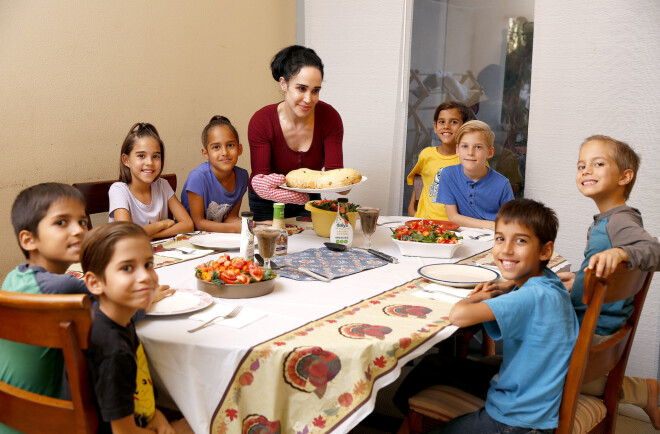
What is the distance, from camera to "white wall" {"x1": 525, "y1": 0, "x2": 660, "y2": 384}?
2.86m

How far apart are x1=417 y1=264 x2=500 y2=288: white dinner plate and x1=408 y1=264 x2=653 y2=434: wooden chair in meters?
0.32

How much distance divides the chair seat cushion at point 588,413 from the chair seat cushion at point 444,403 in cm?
26

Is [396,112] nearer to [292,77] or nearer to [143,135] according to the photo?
[292,77]

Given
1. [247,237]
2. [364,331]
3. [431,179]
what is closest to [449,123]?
[431,179]

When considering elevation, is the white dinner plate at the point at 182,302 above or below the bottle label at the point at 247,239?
below

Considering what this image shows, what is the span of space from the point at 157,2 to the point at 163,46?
253 millimetres

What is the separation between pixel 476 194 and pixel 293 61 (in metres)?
1.18

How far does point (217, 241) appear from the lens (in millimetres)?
2293

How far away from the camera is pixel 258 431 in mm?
1285

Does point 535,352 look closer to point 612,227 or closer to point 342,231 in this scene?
point 612,227

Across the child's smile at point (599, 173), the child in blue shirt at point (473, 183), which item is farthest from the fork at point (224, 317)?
the child in blue shirt at point (473, 183)

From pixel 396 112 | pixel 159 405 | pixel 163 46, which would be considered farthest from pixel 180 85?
pixel 159 405

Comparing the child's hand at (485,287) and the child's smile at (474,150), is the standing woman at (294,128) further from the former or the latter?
the child's hand at (485,287)

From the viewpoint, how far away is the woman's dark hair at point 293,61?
2744 mm
